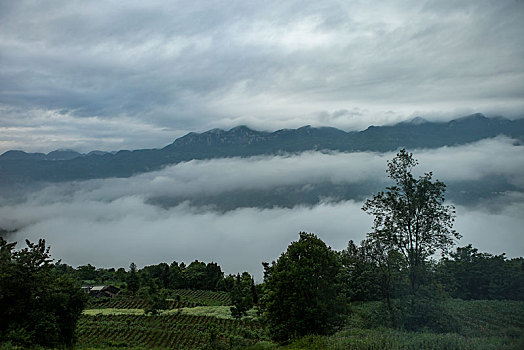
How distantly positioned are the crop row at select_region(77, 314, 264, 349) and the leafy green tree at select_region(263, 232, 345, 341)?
18.2 metres

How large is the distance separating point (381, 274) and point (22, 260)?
60.6 ft

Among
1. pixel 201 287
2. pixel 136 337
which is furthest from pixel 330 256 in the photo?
pixel 201 287

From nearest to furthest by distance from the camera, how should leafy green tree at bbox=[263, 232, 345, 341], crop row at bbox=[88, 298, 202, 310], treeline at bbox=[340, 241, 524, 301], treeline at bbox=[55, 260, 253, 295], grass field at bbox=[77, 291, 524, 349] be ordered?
grass field at bbox=[77, 291, 524, 349] → leafy green tree at bbox=[263, 232, 345, 341] → treeline at bbox=[340, 241, 524, 301] → crop row at bbox=[88, 298, 202, 310] → treeline at bbox=[55, 260, 253, 295]

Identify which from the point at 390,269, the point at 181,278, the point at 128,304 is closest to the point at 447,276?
the point at 390,269

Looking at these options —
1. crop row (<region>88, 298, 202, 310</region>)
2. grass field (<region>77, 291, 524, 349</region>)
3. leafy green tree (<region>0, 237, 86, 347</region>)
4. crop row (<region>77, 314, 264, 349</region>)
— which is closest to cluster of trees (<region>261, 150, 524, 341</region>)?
grass field (<region>77, 291, 524, 349</region>)

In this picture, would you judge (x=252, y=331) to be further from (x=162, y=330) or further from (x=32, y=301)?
(x=32, y=301)

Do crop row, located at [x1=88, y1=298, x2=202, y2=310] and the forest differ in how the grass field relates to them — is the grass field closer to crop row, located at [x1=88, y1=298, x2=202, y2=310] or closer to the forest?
the forest

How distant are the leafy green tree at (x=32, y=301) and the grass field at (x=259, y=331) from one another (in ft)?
6.50

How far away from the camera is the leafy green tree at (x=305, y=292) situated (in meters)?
17.7

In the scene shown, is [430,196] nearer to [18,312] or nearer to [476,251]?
[18,312]

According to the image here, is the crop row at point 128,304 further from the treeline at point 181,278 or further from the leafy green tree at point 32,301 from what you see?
the leafy green tree at point 32,301

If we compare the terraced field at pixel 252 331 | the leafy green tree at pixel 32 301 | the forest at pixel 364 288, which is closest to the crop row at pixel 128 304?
the terraced field at pixel 252 331

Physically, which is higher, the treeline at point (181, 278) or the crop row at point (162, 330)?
the crop row at point (162, 330)

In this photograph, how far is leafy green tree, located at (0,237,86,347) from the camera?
1405 cm
